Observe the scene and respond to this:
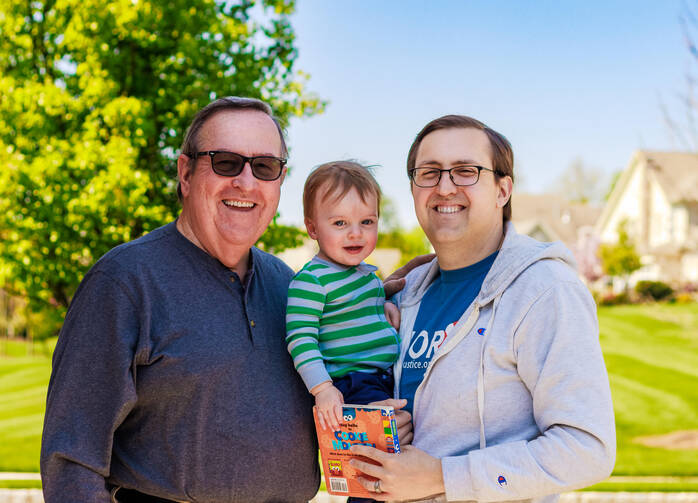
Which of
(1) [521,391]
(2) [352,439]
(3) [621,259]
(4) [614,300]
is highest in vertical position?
(1) [521,391]

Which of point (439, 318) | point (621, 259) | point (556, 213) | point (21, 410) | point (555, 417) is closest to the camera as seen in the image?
point (555, 417)

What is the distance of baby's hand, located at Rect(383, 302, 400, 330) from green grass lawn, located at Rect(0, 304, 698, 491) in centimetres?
605

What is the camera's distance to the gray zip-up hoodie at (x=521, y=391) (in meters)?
2.32

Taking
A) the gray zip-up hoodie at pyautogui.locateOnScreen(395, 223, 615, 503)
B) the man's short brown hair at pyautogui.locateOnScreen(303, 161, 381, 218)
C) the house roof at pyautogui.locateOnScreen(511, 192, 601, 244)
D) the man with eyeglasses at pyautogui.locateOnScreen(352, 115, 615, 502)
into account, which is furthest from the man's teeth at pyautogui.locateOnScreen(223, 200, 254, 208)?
the house roof at pyautogui.locateOnScreen(511, 192, 601, 244)

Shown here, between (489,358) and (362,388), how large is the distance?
639mm

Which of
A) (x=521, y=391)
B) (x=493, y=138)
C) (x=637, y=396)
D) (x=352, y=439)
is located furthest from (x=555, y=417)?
(x=637, y=396)

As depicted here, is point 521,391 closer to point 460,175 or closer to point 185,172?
point 460,175

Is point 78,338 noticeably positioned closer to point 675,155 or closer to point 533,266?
point 533,266

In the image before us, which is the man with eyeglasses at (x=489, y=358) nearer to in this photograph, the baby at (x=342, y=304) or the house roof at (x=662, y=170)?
the baby at (x=342, y=304)

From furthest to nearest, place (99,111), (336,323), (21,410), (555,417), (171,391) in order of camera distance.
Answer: (21,410) → (99,111) → (336,323) → (171,391) → (555,417)

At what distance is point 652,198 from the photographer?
3984cm

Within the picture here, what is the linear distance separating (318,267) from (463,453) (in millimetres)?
1098

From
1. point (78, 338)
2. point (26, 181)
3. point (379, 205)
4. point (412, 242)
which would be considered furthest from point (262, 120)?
point (412, 242)

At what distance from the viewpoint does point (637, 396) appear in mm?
15680
